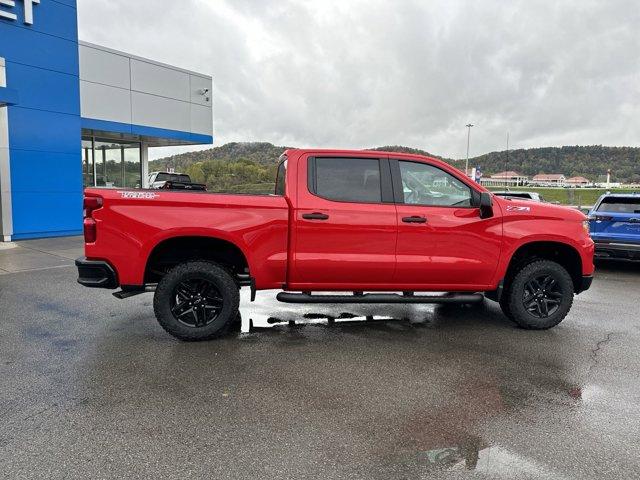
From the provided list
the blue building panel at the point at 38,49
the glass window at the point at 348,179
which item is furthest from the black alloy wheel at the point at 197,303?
the blue building panel at the point at 38,49

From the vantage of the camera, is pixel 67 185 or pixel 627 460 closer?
pixel 627 460

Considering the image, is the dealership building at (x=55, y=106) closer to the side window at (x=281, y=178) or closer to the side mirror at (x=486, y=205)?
the side window at (x=281, y=178)

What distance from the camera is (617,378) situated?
13.6 ft

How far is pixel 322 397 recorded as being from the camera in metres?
3.71

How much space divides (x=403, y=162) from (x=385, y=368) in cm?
224

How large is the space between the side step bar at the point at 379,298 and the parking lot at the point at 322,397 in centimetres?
39

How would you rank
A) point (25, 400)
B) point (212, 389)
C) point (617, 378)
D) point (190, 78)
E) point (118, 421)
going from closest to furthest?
point (118, 421), point (25, 400), point (212, 389), point (617, 378), point (190, 78)

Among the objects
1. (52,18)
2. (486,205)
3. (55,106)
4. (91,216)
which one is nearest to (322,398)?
(486,205)

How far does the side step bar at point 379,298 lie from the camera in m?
5.11

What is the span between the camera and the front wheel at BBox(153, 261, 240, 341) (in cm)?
486

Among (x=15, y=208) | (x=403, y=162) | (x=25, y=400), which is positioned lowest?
(x=25, y=400)

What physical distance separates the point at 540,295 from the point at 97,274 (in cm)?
478

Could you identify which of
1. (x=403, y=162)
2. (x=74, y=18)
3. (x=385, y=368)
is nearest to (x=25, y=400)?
(x=385, y=368)

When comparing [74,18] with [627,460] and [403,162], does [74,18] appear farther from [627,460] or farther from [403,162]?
[627,460]
